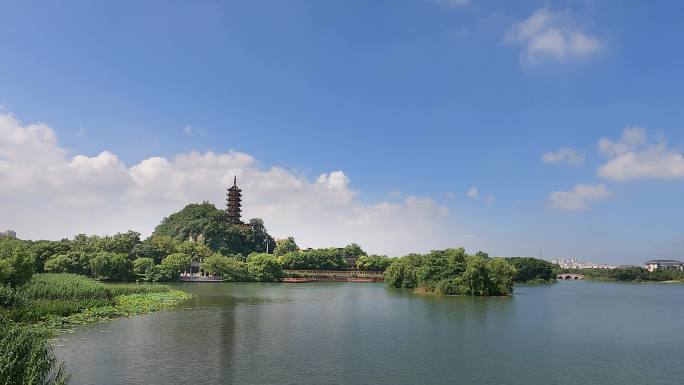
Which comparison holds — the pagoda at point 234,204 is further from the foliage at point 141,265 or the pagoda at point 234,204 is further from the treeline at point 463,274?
the treeline at point 463,274

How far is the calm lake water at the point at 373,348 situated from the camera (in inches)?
715

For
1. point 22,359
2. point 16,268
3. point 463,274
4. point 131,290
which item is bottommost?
point 131,290

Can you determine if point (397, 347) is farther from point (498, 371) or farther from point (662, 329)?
point (662, 329)

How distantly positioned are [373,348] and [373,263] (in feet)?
260

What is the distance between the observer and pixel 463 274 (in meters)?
52.8

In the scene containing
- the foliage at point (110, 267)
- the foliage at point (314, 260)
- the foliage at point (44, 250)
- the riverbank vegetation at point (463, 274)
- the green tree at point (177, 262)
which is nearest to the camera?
the riverbank vegetation at point (463, 274)

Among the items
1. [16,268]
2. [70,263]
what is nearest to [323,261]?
[70,263]

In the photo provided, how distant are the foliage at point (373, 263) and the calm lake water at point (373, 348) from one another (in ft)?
208

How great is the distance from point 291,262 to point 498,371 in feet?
260

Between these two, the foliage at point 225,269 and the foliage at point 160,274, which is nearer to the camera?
the foliage at point 160,274

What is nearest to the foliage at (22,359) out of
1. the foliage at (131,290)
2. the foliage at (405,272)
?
the foliage at (131,290)

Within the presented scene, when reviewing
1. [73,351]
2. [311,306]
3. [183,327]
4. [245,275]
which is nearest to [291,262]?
[245,275]

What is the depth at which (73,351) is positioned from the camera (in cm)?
2084

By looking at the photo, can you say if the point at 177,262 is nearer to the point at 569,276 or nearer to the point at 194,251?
the point at 194,251
